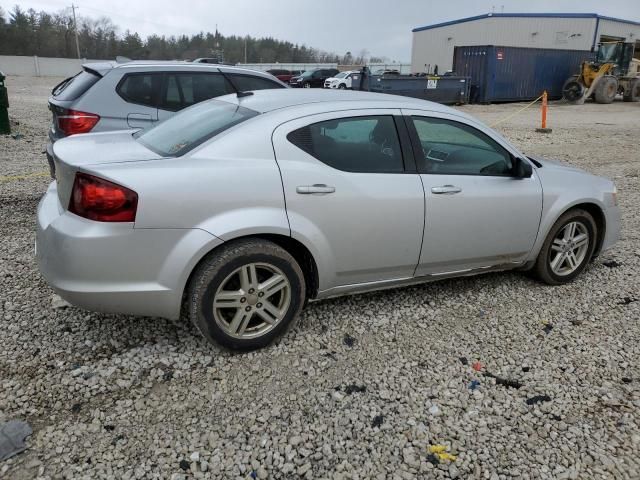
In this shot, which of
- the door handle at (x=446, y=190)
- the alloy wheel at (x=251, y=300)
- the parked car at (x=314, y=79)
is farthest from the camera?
the parked car at (x=314, y=79)

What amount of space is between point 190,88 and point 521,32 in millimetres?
42149

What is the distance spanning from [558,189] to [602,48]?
30551 mm

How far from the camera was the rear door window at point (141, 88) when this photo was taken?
566 cm

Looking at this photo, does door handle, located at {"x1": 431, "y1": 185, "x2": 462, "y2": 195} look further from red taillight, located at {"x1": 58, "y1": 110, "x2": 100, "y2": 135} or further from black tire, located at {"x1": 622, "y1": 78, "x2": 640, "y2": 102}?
black tire, located at {"x1": 622, "y1": 78, "x2": 640, "y2": 102}

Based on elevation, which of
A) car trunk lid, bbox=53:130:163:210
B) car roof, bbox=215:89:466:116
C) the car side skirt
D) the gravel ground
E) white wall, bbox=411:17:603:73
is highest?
white wall, bbox=411:17:603:73

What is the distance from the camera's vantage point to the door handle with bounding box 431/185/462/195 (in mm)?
3520

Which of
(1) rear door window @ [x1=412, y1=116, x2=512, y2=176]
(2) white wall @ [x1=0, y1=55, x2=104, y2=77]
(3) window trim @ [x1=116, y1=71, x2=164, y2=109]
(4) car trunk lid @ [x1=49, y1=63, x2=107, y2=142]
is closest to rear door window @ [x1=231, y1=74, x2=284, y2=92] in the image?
(3) window trim @ [x1=116, y1=71, x2=164, y2=109]

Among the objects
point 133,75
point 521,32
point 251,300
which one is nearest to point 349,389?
point 251,300

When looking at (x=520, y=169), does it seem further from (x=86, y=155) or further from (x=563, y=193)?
(x=86, y=155)

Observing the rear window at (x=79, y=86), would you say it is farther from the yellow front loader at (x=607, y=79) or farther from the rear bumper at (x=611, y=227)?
the yellow front loader at (x=607, y=79)

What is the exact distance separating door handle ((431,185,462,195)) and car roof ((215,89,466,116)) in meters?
0.60

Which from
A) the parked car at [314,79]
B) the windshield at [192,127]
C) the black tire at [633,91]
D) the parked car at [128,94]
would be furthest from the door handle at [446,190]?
the parked car at [314,79]

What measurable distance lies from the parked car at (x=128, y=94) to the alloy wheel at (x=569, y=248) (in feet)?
12.7

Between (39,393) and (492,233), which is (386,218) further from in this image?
(39,393)
